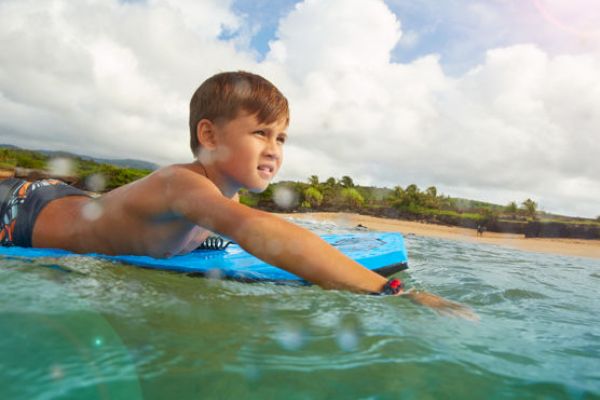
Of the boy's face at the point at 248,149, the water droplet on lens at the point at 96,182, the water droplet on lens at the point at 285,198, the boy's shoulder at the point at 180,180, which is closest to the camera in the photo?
the boy's shoulder at the point at 180,180

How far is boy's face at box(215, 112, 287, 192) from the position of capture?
229cm

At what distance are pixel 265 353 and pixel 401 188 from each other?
176ft

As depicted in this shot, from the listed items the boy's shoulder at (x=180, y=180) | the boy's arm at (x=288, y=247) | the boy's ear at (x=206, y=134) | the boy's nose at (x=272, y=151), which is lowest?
the boy's arm at (x=288, y=247)

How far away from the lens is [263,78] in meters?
2.49

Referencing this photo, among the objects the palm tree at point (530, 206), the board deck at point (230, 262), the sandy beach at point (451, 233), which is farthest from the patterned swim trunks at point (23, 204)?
the palm tree at point (530, 206)

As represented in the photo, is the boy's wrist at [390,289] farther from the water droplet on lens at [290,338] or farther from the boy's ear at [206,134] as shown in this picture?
the boy's ear at [206,134]

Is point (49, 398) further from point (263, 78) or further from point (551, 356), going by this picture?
point (263, 78)

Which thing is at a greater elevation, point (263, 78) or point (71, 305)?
point (263, 78)

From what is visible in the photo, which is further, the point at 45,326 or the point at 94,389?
the point at 45,326

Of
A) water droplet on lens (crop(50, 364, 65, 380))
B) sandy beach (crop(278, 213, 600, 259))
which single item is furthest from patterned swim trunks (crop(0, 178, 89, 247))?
sandy beach (crop(278, 213, 600, 259))

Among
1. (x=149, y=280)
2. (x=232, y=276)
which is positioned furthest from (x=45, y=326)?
(x=232, y=276)

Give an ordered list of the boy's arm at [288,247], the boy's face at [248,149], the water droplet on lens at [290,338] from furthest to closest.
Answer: the boy's face at [248,149] → the boy's arm at [288,247] → the water droplet on lens at [290,338]

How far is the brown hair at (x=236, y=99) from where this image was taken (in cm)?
230

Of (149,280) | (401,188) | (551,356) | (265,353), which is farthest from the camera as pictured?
(401,188)
